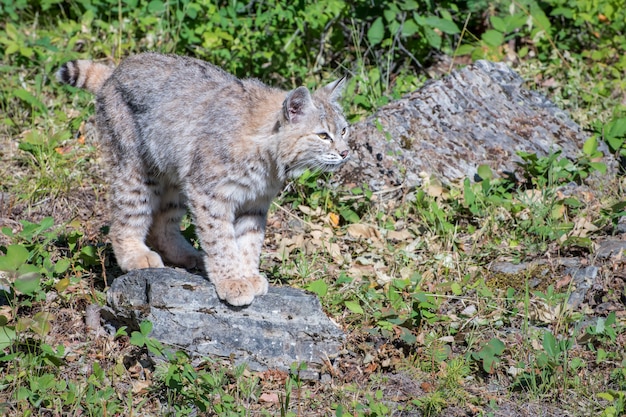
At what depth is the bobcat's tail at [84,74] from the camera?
515 cm

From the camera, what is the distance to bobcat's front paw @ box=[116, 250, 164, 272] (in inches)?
191

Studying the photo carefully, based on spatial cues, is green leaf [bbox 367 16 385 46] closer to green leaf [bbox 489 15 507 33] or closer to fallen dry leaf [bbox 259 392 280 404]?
green leaf [bbox 489 15 507 33]

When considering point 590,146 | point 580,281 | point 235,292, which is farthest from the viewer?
point 590,146

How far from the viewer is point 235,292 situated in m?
4.37

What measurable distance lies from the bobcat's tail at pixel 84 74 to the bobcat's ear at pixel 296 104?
1.38 m

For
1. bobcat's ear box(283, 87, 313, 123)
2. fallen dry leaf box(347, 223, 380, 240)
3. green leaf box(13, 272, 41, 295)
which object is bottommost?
fallen dry leaf box(347, 223, 380, 240)

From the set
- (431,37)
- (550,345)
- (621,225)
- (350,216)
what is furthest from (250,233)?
(431,37)

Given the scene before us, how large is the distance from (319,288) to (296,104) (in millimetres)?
1131

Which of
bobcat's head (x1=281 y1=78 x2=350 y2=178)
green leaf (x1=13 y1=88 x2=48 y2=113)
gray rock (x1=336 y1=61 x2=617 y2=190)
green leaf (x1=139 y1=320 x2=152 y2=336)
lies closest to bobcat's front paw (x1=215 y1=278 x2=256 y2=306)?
green leaf (x1=139 y1=320 x2=152 y2=336)

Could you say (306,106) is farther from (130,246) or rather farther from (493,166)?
(493,166)

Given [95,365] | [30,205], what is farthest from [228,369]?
[30,205]

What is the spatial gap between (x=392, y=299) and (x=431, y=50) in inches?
136

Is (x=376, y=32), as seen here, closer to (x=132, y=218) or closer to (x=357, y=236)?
(x=357, y=236)

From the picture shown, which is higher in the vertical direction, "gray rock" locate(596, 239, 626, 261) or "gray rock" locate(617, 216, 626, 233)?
"gray rock" locate(596, 239, 626, 261)
